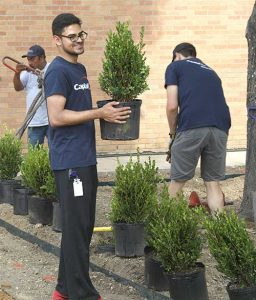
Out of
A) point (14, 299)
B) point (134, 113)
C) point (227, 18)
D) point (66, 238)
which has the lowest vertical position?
point (14, 299)

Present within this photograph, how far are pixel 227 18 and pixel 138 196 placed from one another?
23.7 feet

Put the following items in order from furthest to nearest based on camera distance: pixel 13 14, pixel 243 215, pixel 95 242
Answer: pixel 13 14
pixel 243 215
pixel 95 242

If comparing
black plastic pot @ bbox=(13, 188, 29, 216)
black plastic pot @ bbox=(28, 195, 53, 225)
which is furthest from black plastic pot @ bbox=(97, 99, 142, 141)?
black plastic pot @ bbox=(13, 188, 29, 216)

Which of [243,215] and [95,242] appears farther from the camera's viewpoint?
[243,215]

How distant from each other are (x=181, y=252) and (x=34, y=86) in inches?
191

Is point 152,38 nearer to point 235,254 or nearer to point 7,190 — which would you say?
point 7,190

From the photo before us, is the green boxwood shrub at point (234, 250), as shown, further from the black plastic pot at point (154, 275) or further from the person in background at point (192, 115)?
the person in background at point (192, 115)

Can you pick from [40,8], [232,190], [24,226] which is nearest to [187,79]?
[24,226]

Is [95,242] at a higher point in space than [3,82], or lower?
lower

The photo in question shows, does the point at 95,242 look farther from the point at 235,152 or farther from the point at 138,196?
the point at 235,152

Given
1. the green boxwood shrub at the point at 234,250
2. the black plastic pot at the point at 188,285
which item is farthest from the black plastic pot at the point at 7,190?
the green boxwood shrub at the point at 234,250

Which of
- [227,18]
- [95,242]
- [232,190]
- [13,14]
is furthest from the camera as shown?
[227,18]

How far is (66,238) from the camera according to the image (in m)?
5.44

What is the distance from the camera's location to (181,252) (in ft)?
17.9
